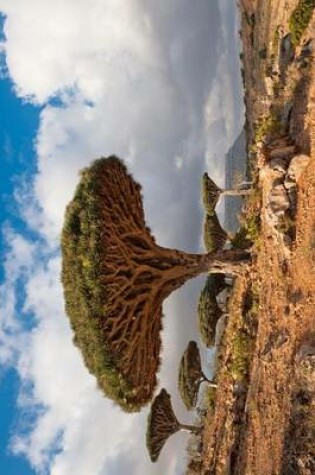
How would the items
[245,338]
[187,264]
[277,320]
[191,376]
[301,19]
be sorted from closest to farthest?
1. [277,320]
2. [187,264]
3. [245,338]
4. [301,19]
5. [191,376]

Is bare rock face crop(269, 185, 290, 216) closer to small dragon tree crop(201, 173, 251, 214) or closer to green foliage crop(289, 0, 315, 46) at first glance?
green foliage crop(289, 0, 315, 46)

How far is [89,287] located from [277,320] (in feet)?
18.4

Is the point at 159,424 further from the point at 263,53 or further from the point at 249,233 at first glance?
the point at 263,53

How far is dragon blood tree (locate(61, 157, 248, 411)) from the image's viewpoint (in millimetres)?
14086

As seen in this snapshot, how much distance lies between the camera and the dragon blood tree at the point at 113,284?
14.1 metres

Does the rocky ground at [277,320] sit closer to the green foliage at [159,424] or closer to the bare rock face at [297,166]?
the bare rock face at [297,166]

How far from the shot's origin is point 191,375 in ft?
88.6

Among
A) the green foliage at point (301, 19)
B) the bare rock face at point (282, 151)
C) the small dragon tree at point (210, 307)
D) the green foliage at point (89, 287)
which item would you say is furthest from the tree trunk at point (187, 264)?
the green foliage at point (301, 19)

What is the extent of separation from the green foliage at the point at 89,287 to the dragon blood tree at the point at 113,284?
0.08 feet

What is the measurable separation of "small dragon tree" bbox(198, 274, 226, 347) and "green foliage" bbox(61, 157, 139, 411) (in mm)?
11267

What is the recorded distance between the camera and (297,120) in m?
17.3

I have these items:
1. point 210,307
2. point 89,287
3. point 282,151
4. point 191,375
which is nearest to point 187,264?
point 282,151

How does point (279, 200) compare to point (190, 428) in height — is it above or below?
above

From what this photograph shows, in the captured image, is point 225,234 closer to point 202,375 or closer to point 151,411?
point 202,375
